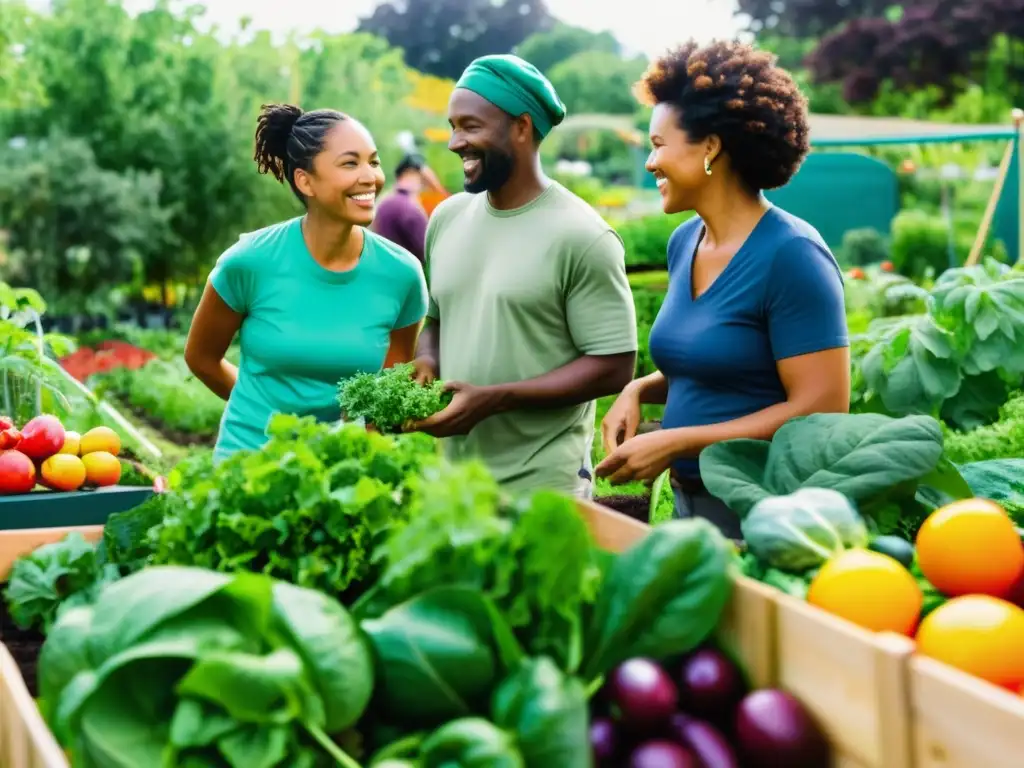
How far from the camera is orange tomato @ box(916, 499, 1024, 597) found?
1.62m

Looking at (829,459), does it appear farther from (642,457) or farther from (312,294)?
(312,294)

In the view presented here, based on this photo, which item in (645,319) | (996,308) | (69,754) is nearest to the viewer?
(69,754)

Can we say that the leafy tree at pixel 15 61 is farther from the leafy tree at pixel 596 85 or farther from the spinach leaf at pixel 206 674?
the leafy tree at pixel 596 85

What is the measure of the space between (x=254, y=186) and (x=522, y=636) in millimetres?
13319

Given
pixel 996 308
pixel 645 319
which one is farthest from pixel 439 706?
pixel 645 319

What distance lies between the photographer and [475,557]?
4.52 ft

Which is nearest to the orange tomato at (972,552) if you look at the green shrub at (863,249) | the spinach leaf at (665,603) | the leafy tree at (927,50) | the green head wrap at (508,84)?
the spinach leaf at (665,603)

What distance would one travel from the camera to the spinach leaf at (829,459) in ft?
6.29

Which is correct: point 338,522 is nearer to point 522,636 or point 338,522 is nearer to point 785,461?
point 522,636

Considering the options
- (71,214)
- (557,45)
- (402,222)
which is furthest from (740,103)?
(557,45)

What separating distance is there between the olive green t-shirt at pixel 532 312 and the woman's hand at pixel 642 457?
Answer: 20.9 inches

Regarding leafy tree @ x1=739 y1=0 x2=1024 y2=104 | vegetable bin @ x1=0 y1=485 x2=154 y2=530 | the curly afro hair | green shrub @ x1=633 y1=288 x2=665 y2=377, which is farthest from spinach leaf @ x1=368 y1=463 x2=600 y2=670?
leafy tree @ x1=739 y1=0 x2=1024 y2=104

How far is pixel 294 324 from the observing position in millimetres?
3145

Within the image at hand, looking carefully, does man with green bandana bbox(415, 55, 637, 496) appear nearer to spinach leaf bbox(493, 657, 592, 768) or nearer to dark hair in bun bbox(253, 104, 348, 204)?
dark hair in bun bbox(253, 104, 348, 204)
